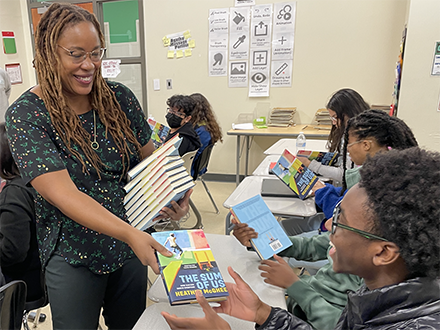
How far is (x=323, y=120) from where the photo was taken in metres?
3.88

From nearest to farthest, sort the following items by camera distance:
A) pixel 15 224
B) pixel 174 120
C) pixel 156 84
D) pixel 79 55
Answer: pixel 79 55 → pixel 15 224 → pixel 174 120 → pixel 156 84

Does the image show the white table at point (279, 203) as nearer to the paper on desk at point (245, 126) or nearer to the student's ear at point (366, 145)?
the student's ear at point (366, 145)

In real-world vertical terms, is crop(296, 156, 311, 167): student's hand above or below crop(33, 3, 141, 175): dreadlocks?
below

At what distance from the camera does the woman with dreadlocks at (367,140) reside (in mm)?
1522

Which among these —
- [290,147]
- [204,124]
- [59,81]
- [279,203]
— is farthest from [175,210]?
[290,147]

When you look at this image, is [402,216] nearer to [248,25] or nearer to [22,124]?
[22,124]

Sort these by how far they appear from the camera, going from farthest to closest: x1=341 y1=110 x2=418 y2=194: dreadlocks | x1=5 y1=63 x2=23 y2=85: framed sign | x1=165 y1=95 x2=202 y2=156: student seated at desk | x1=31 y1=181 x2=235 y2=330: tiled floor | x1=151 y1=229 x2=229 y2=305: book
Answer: x1=5 y1=63 x2=23 y2=85: framed sign < x1=31 y1=181 x2=235 y2=330: tiled floor < x1=165 y1=95 x2=202 y2=156: student seated at desk < x1=341 y1=110 x2=418 y2=194: dreadlocks < x1=151 y1=229 x2=229 y2=305: book

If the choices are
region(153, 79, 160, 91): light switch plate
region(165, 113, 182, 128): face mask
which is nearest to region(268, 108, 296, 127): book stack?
region(165, 113, 182, 128): face mask

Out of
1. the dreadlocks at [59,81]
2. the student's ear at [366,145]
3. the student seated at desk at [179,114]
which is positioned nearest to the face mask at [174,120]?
the student seated at desk at [179,114]

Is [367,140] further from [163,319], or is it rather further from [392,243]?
[163,319]

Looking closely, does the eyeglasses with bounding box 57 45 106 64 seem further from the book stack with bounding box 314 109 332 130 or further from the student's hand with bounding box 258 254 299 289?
the book stack with bounding box 314 109 332 130

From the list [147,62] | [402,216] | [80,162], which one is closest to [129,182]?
[80,162]

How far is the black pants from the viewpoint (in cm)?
93

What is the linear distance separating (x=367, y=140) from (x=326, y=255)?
2.08 feet
